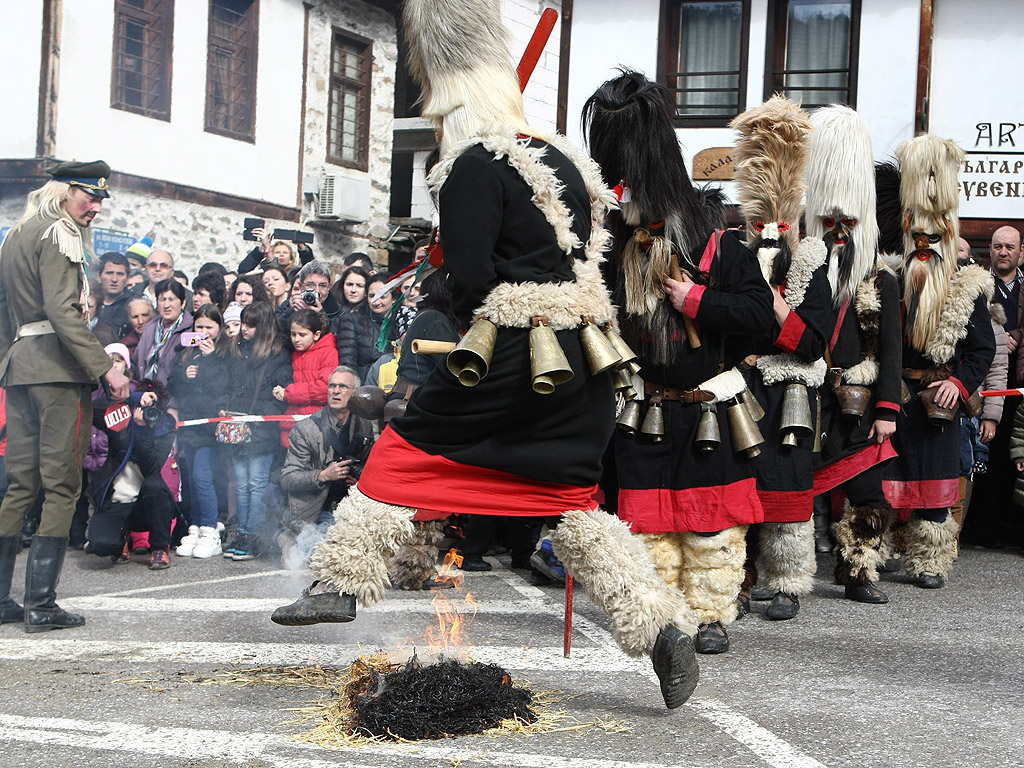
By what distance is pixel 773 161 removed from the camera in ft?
19.5

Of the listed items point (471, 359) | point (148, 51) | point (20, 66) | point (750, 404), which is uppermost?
point (148, 51)

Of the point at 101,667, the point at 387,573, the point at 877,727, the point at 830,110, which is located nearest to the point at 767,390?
the point at 830,110

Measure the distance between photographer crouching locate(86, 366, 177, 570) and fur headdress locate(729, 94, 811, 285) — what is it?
4094 mm

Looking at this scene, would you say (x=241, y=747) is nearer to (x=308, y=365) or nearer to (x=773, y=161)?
(x=773, y=161)

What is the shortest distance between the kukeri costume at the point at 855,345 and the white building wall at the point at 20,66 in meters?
9.08

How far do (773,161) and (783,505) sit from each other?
1736 millimetres

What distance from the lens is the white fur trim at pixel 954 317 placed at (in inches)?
266

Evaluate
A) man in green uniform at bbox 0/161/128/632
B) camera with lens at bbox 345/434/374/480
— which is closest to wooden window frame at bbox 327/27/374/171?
camera with lens at bbox 345/434/374/480

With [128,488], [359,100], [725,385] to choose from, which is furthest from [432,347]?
[359,100]

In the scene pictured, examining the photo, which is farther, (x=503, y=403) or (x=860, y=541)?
(x=860, y=541)

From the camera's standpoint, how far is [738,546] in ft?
15.7

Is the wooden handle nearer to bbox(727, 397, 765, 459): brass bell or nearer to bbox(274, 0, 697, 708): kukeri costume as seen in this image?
bbox(274, 0, 697, 708): kukeri costume

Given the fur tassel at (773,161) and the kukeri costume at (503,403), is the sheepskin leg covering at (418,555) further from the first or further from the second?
the fur tassel at (773,161)

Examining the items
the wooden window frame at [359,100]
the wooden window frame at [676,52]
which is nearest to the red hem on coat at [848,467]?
the wooden window frame at [676,52]
